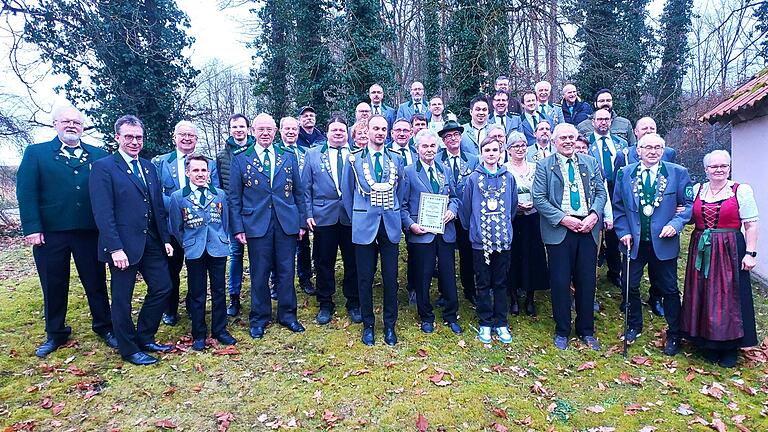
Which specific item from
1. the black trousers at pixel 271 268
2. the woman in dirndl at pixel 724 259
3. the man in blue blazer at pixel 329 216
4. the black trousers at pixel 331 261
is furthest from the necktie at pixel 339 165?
the woman in dirndl at pixel 724 259

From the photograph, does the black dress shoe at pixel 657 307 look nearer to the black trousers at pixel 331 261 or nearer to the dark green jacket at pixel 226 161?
the black trousers at pixel 331 261

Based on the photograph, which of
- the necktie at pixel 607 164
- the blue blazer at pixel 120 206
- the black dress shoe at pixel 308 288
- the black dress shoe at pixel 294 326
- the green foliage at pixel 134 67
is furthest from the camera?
the green foliage at pixel 134 67

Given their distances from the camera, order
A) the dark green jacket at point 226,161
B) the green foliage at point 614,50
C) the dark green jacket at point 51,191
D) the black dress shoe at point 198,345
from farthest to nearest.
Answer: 1. the green foliage at point 614,50
2. the dark green jacket at point 226,161
3. the black dress shoe at point 198,345
4. the dark green jacket at point 51,191

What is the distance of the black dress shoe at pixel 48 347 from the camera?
14.7ft

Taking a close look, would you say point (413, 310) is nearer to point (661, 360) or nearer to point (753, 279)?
point (661, 360)

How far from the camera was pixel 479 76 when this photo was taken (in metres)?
11.9

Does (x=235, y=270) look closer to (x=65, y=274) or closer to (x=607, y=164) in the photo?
(x=65, y=274)

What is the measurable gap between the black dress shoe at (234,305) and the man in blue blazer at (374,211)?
5.16 feet

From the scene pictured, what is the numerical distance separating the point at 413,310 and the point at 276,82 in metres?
9.88

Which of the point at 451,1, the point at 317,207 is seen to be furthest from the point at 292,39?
the point at 317,207

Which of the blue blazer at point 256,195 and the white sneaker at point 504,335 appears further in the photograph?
the white sneaker at point 504,335

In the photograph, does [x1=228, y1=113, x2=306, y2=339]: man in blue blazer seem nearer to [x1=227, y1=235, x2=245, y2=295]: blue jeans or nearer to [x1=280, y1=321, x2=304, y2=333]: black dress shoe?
[x1=280, y1=321, x2=304, y2=333]: black dress shoe

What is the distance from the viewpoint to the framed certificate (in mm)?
4723

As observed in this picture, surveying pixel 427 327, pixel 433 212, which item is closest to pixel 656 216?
pixel 433 212
